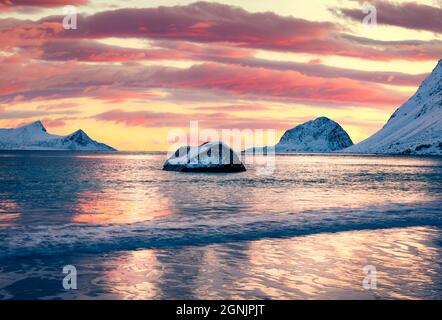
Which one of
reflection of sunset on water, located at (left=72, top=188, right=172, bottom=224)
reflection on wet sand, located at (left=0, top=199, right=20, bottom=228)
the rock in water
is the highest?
the rock in water

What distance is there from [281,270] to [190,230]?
6.69 metres

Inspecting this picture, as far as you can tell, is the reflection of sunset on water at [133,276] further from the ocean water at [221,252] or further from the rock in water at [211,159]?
the rock in water at [211,159]

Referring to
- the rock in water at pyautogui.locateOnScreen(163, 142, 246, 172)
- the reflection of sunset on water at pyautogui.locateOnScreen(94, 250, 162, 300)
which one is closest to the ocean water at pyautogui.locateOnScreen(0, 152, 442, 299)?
the reflection of sunset on water at pyautogui.locateOnScreen(94, 250, 162, 300)

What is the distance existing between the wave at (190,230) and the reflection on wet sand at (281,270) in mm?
1346

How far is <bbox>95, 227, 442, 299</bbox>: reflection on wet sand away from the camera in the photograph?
995 cm

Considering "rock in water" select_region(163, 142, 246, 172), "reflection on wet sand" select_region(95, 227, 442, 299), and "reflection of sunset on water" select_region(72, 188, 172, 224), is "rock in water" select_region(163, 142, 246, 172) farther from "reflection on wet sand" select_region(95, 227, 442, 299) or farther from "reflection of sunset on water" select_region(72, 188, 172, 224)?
"reflection on wet sand" select_region(95, 227, 442, 299)

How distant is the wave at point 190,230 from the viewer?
48.5 ft

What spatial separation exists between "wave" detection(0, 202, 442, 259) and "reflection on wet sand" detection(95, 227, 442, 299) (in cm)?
135

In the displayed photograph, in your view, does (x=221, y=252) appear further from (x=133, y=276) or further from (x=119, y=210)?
(x=119, y=210)

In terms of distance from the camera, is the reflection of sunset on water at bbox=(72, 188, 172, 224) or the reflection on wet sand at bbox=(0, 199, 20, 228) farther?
the reflection of sunset on water at bbox=(72, 188, 172, 224)
